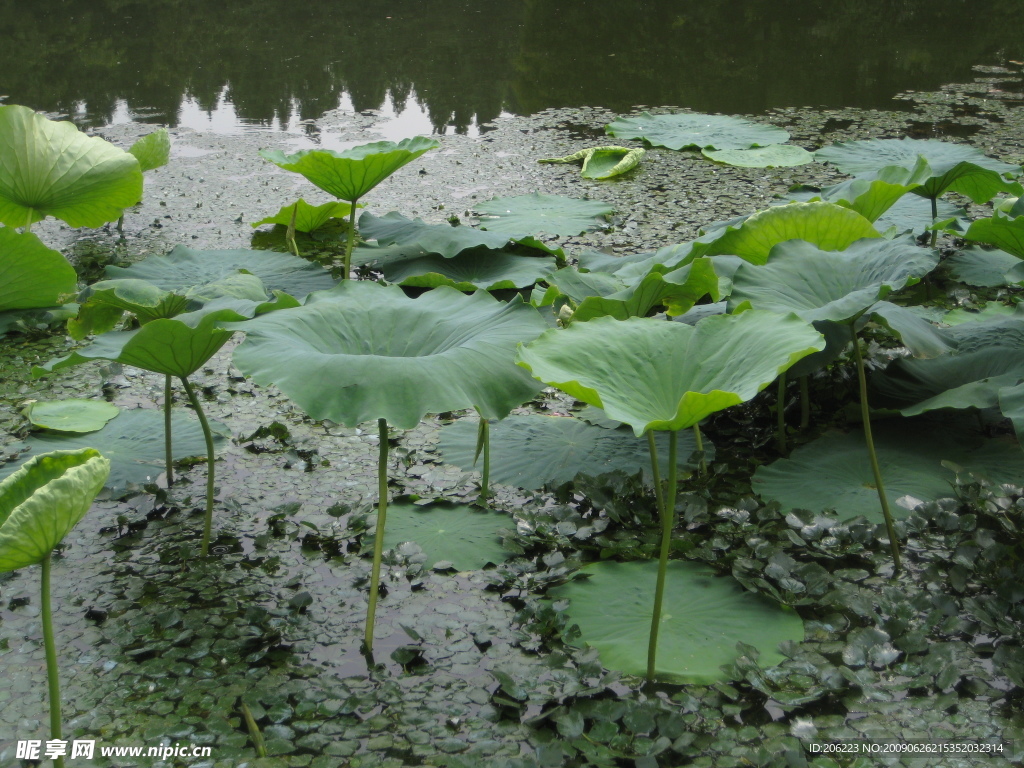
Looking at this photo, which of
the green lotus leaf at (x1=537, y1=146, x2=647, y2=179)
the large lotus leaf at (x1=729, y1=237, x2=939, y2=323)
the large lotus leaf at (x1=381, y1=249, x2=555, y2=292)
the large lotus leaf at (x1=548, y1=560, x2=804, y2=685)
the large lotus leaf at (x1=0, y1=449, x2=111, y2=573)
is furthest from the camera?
the green lotus leaf at (x1=537, y1=146, x2=647, y2=179)

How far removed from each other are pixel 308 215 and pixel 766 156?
191 cm

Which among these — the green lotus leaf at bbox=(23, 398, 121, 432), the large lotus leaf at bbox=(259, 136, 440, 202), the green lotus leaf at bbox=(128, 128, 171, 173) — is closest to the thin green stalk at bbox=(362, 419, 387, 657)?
the green lotus leaf at bbox=(23, 398, 121, 432)

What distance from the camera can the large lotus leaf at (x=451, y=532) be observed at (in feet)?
5.17

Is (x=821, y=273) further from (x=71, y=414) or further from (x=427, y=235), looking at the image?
(x=71, y=414)

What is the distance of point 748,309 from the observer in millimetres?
1413

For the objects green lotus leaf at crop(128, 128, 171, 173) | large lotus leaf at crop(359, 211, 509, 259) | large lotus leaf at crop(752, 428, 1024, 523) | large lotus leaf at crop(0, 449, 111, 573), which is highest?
green lotus leaf at crop(128, 128, 171, 173)

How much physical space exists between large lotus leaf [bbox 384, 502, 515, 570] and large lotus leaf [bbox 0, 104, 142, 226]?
150 centimetres

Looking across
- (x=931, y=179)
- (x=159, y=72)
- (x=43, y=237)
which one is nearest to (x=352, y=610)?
(x=931, y=179)

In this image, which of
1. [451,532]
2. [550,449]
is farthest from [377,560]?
[550,449]

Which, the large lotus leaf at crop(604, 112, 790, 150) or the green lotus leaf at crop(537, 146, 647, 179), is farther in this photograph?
the large lotus leaf at crop(604, 112, 790, 150)

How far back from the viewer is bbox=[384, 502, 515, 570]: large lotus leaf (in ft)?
5.17

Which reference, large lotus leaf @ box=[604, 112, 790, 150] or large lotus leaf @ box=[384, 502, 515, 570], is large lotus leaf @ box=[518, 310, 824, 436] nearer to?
large lotus leaf @ box=[384, 502, 515, 570]

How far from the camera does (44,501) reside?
1.01 metres

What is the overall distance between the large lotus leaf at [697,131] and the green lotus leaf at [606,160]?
0.25 m
